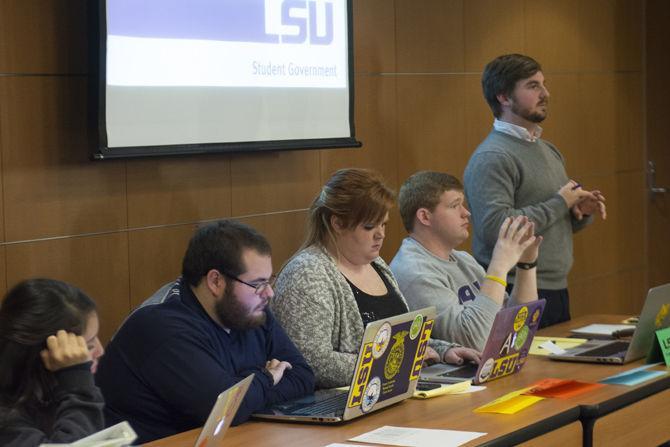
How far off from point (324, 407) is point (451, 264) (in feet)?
3.70

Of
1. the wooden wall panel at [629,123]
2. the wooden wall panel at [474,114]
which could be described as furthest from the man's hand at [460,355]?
the wooden wall panel at [629,123]

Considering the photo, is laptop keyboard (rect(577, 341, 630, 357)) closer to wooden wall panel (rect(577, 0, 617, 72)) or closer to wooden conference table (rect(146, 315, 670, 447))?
wooden conference table (rect(146, 315, 670, 447))

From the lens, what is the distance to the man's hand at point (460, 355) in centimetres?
336

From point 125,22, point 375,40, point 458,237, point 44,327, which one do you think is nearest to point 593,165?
point 375,40

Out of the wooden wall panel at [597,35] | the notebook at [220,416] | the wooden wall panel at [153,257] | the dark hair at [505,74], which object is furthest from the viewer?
the wooden wall panel at [597,35]

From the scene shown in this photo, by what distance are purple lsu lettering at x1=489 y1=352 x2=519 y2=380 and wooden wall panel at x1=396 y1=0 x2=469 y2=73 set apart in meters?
2.37

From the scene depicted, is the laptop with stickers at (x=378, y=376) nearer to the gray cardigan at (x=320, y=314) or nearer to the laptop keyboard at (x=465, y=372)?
the gray cardigan at (x=320, y=314)

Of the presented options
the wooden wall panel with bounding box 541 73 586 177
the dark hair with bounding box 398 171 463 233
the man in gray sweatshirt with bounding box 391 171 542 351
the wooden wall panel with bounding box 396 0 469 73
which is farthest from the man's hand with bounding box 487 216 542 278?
the wooden wall panel with bounding box 541 73 586 177

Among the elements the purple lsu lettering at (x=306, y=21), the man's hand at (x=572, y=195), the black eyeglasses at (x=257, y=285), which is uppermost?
the purple lsu lettering at (x=306, y=21)

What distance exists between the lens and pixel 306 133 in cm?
462

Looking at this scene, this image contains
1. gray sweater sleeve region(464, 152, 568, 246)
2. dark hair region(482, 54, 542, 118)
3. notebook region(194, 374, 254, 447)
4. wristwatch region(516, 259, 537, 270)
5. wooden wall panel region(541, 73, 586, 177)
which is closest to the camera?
notebook region(194, 374, 254, 447)

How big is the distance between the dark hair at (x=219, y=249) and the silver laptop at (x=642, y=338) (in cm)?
115

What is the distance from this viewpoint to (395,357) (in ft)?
9.08

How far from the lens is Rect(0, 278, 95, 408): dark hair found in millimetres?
2125
